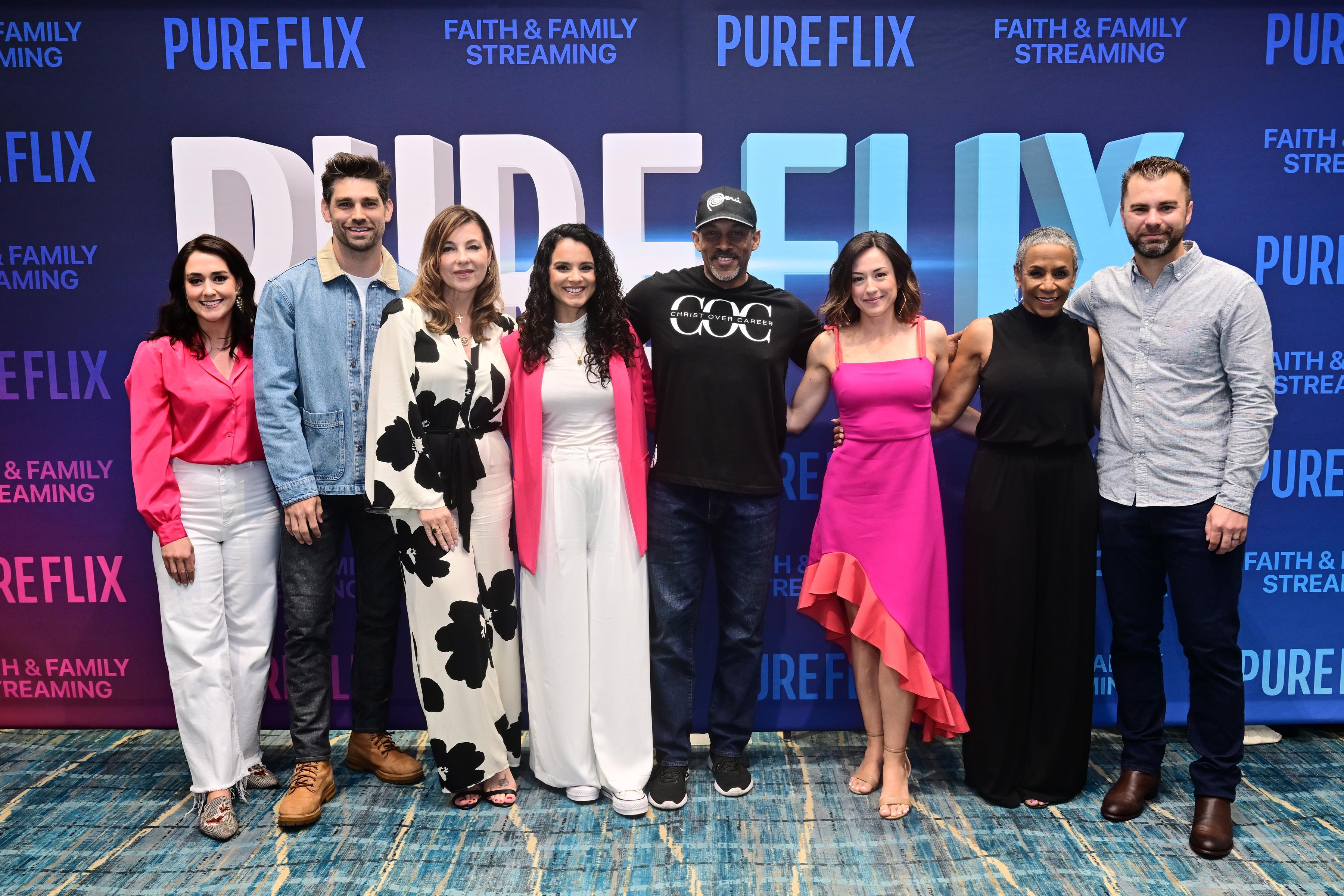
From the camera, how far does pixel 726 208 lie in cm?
268

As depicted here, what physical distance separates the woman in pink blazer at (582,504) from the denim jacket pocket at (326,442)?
1.75 feet

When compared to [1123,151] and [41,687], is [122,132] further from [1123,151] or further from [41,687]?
[1123,151]

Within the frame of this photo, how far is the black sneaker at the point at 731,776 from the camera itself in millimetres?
2930

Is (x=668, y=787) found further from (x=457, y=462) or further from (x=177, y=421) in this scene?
(x=177, y=421)

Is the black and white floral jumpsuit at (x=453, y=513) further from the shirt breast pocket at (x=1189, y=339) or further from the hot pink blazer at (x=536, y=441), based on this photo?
the shirt breast pocket at (x=1189, y=339)

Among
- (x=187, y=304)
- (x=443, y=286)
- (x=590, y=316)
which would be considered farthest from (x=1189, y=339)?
(x=187, y=304)

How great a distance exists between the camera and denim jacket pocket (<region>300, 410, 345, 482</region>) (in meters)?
2.77

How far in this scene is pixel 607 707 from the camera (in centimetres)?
279

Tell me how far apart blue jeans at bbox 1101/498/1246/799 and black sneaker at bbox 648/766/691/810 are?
141 cm

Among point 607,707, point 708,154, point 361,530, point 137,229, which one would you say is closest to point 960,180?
point 708,154

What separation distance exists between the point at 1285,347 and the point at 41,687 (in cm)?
490

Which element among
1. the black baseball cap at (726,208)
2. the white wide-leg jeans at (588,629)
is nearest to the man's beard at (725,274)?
the black baseball cap at (726,208)

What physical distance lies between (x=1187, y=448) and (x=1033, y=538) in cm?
50

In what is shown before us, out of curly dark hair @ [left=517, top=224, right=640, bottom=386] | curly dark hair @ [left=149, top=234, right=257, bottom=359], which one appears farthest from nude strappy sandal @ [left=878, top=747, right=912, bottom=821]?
curly dark hair @ [left=149, top=234, right=257, bottom=359]
